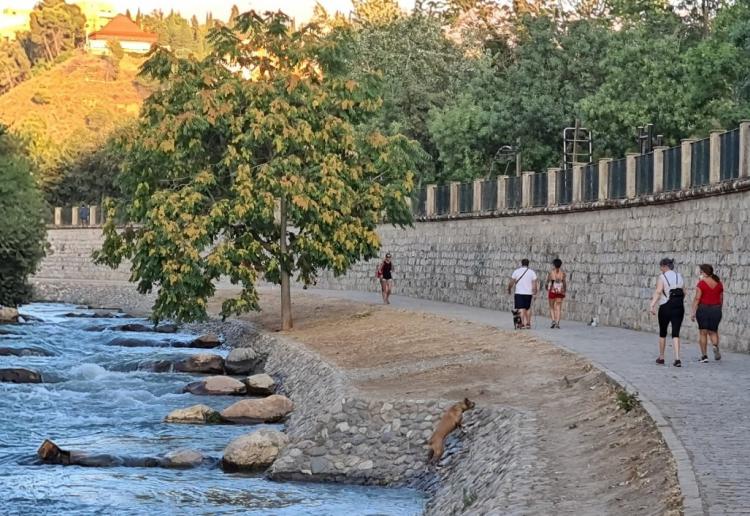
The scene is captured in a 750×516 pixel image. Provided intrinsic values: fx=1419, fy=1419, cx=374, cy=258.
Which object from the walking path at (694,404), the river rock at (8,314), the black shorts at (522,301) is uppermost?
the black shorts at (522,301)

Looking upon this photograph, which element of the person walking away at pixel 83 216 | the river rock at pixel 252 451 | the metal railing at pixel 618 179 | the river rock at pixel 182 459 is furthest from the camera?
the person walking away at pixel 83 216

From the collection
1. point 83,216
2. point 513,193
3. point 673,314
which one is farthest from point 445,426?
point 83,216

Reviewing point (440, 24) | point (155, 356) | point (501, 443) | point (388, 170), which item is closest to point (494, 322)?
point (388, 170)

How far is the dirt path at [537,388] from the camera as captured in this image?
12938 millimetres

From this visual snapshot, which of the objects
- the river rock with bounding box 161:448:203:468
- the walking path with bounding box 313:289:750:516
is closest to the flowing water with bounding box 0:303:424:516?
the river rock with bounding box 161:448:203:468

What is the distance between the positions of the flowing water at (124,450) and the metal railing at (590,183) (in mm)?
10869

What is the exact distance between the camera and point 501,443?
16906mm

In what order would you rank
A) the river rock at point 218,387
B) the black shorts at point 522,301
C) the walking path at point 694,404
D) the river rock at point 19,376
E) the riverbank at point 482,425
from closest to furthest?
the walking path at point 694,404
the riverbank at point 482,425
the river rock at point 218,387
the black shorts at point 522,301
the river rock at point 19,376

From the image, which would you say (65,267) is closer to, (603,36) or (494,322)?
(603,36)

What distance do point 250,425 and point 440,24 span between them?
50.4 meters

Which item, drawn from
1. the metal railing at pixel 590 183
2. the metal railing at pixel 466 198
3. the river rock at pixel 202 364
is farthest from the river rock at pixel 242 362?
the metal railing at pixel 466 198

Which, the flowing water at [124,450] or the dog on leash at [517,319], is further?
the dog on leash at [517,319]

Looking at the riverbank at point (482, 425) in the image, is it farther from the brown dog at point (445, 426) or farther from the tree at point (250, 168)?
the tree at point (250, 168)

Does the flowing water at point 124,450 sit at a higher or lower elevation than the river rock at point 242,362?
lower
